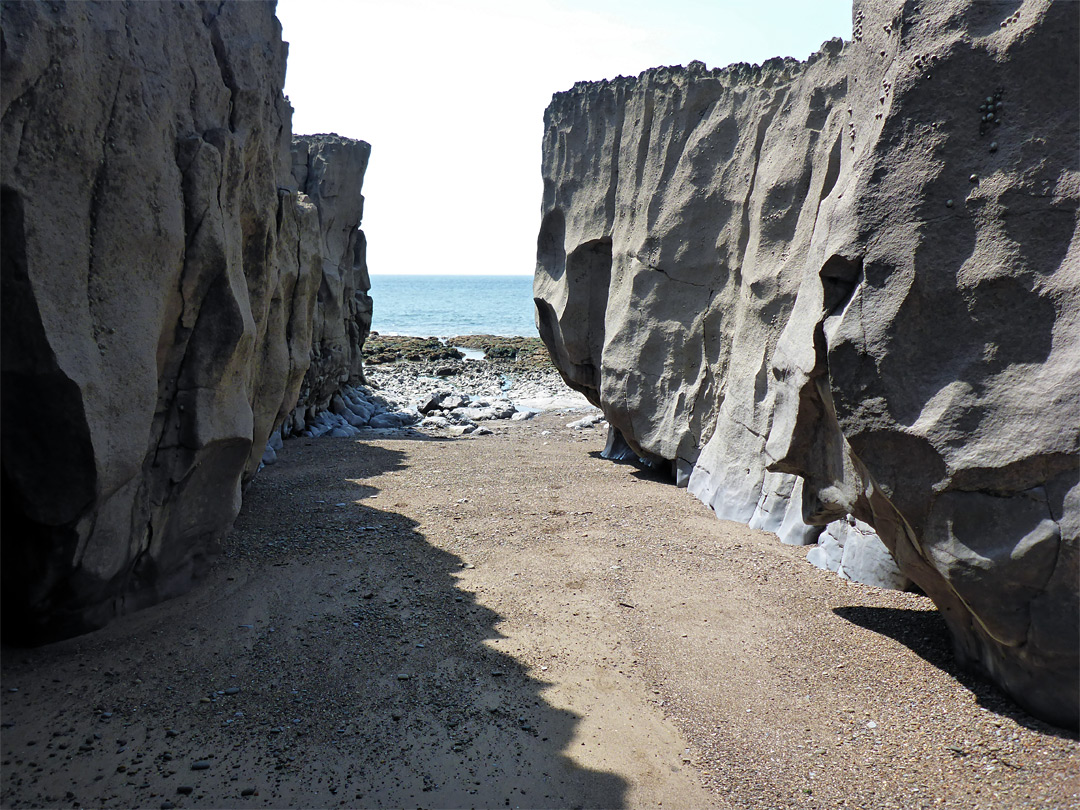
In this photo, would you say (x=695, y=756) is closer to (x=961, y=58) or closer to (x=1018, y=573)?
(x=1018, y=573)

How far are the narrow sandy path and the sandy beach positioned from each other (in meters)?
0.02

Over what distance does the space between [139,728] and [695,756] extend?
9.27 feet

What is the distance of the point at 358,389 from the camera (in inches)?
→ 709

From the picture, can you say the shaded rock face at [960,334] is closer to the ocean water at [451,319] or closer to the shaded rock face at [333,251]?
the shaded rock face at [333,251]

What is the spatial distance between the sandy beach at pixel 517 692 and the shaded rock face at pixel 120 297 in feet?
1.79

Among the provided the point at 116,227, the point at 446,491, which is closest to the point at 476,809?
the point at 116,227

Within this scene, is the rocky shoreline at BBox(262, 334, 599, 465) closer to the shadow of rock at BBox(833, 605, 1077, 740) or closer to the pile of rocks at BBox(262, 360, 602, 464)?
the pile of rocks at BBox(262, 360, 602, 464)

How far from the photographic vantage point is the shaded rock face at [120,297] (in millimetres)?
4051

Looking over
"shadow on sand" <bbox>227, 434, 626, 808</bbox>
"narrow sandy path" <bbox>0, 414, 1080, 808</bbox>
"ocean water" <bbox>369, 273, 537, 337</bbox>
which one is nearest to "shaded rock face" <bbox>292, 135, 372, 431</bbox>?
"narrow sandy path" <bbox>0, 414, 1080, 808</bbox>

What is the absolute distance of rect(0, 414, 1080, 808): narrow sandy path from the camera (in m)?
3.71

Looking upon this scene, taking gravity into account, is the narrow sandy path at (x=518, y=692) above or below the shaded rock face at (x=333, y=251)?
below

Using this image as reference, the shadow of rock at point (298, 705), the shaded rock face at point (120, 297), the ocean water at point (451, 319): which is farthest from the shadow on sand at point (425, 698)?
the ocean water at point (451, 319)

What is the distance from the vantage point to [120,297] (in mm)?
4547

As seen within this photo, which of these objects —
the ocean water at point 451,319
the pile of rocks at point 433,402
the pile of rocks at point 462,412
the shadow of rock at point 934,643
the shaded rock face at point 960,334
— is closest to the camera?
the shaded rock face at point 960,334
